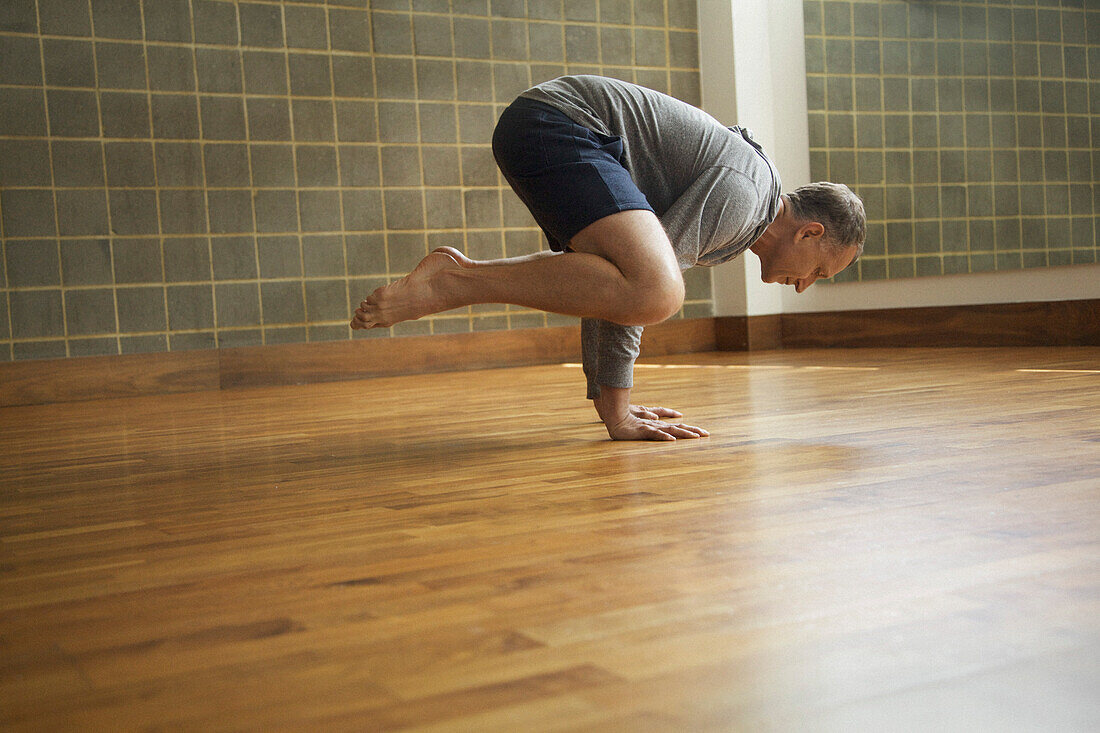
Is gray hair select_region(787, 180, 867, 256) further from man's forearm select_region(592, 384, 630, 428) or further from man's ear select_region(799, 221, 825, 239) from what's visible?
man's forearm select_region(592, 384, 630, 428)

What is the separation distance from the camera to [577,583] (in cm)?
82

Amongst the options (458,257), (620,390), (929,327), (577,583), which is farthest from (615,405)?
(929,327)

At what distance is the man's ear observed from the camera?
5.81 feet

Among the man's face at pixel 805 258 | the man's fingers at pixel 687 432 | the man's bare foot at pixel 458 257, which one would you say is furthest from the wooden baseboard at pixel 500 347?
the man's fingers at pixel 687 432

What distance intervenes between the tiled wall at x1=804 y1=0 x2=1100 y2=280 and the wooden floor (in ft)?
7.50

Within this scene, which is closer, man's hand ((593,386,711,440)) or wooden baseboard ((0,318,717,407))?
man's hand ((593,386,711,440))

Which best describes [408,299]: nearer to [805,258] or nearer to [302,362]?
[805,258]

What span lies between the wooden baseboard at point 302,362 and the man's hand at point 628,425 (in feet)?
7.57

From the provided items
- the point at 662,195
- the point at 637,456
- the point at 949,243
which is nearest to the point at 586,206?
the point at 662,195

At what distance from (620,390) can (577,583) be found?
960 mm

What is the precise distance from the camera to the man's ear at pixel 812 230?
69.7 inches

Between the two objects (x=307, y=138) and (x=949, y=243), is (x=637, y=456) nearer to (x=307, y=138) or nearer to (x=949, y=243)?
(x=307, y=138)

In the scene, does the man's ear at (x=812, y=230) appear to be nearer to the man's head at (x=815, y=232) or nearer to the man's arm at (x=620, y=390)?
the man's head at (x=815, y=232)

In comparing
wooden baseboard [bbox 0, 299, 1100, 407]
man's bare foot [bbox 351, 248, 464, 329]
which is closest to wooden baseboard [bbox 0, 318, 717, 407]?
wooden baseboard [bbox 0, 299, 1100, 407]
